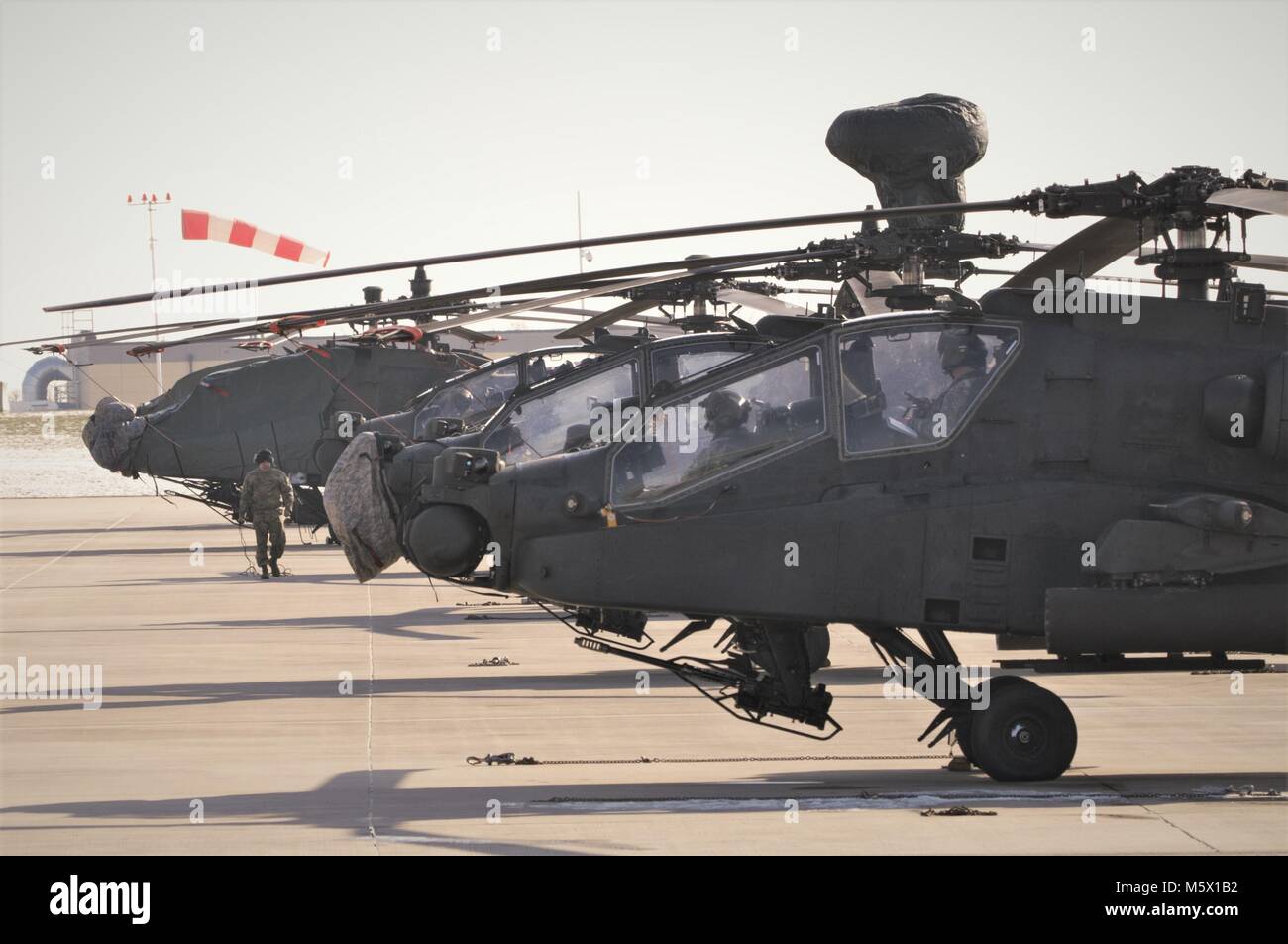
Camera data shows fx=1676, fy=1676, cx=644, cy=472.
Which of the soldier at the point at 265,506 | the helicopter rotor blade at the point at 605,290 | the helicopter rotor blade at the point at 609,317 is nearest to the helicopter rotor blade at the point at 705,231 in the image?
the helicopter rotor blade at the point at 605,290

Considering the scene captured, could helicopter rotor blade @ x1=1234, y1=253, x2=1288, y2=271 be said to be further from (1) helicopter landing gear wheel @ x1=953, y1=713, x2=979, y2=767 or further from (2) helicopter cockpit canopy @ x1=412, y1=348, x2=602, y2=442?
(2) helicopter cockpit canopy @ x1=412, y1=348, x2=602, y2=442

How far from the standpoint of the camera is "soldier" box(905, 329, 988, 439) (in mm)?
9078

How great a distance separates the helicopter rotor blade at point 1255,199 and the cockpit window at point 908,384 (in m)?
1.35

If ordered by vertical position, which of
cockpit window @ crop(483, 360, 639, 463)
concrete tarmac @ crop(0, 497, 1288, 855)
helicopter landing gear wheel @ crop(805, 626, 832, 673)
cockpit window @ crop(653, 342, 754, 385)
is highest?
cockpit window @ crop(653, 342, 754, 385)

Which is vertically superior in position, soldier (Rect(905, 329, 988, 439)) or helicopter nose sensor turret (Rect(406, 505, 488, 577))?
soldier (Rect(905, 329, 988, 439))

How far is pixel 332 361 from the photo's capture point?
24359 millimetres

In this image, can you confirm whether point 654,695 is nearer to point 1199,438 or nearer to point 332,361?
point 1199,438

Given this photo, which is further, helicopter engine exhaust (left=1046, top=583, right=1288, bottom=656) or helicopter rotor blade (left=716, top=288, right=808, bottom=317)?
helicopter rotor blade (left=716, top=288, right=808, bottom=317)

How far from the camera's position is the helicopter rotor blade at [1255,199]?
809 centimetres

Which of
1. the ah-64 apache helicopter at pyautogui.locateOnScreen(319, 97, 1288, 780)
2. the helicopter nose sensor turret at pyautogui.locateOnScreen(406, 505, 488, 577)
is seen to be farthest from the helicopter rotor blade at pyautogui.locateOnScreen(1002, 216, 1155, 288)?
the helicopter nose sensor turret at pyautogui.locateOnScreen(406, 505, 488, 577)

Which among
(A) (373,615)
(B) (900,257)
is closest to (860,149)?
(B) (900,257)

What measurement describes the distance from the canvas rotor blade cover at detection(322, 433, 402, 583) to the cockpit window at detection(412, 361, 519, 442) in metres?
9.01

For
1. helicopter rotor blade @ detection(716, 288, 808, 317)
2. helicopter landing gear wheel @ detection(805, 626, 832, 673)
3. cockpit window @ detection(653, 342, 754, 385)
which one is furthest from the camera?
helicopter rotor blade @ detection(716, 288, 808, 317)
